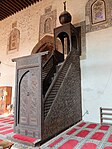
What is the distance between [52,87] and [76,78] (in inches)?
63.6

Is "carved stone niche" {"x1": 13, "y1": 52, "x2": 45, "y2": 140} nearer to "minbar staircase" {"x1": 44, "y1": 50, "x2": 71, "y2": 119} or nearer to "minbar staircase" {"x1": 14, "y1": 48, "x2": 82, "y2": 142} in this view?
"minbar staircase" {"x1": 14, "y1": 48, "x2": 82, "y2": 142}

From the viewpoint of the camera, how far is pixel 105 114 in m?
4.67

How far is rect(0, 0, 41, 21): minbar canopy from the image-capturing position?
23.4 feet

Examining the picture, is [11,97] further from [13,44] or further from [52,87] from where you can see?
[52,87]

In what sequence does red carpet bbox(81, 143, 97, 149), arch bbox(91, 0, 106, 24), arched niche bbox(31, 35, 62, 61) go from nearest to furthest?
red carpet bbox(81, 143, 97, 149) < arch bbox(91, 0, 106, 24) < arched niche bbox(31, 35, 62, 61)

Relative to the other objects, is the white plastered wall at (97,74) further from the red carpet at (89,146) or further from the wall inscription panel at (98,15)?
the red carpet at (89,146)

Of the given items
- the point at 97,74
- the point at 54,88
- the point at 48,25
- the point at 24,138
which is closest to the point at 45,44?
the point at 48,25

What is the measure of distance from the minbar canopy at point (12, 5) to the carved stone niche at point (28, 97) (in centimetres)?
494

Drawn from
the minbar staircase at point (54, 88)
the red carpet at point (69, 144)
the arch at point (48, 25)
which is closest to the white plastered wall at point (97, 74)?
the minbar staircase at point (54, 88)

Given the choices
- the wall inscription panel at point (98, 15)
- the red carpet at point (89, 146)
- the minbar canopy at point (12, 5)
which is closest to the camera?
the red carpet at point (89, 146)

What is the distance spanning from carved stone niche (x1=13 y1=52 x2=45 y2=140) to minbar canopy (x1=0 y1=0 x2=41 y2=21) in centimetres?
494

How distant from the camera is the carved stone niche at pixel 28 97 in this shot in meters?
3.08

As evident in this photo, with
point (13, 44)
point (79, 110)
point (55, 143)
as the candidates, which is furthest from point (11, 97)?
point (55, 143)

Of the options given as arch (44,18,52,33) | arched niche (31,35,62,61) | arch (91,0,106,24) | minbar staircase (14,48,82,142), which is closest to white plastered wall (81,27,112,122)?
arch (91,0,106,24)
